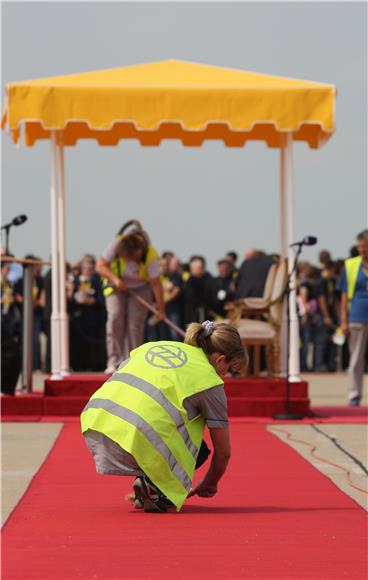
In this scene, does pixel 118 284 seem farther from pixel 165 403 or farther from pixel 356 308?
pixel 165 403

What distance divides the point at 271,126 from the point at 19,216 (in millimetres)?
3832

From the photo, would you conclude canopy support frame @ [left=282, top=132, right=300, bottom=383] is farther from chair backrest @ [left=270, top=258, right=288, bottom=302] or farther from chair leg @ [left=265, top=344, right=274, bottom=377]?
chair leg @ [left=265, top=344, right=274, bottom=377]

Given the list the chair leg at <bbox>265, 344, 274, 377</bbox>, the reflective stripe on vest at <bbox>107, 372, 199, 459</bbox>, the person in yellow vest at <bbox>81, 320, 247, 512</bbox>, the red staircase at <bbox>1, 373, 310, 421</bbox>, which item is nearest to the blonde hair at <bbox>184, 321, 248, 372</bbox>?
the person in yellow vest at <bbox>81, 320, 247, 512</bbox>

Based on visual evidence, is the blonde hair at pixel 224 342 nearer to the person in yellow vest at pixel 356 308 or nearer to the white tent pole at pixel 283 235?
the white tent pole at pixel 283 235

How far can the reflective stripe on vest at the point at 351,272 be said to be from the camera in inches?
645

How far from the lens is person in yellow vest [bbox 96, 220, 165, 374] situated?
609 inches

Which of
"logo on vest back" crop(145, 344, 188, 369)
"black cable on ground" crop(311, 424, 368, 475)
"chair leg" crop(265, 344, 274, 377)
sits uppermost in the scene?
"logo on vest back" crop(145, 344, 188, 369)

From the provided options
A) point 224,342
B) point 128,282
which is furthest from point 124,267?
point 224,342

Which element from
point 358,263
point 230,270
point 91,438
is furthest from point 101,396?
point 230,270

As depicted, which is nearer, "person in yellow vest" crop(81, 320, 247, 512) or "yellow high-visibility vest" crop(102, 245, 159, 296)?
"person in yellow vest" crop(81, 320, 247, 512)

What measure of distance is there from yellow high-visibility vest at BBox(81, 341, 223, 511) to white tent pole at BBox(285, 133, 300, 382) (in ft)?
23.5

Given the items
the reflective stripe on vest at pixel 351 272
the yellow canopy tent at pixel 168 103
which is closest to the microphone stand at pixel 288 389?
the reflective stripe on vest at pixel 351 272

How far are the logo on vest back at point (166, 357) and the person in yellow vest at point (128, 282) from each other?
23.5 ft

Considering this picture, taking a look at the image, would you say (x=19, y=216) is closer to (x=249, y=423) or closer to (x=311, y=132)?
(x=249, y=423)
